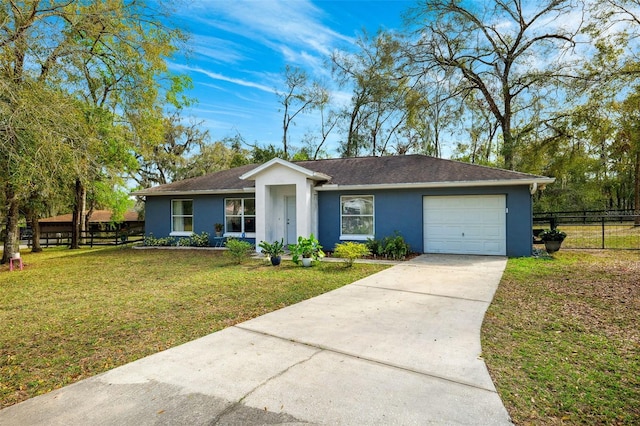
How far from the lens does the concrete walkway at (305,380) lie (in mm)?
2602

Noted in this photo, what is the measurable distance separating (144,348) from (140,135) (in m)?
14.9

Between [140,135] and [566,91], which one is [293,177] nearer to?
[140,135]

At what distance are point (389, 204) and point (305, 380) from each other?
10.1m

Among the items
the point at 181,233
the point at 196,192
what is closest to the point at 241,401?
the point at 196,192

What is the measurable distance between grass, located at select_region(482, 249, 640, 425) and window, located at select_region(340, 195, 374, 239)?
233 inches

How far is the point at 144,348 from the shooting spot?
3.96m

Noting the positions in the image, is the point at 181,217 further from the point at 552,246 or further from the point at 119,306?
the point at 552,246

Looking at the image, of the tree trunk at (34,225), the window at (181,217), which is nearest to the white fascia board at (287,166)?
the window at (181,217)

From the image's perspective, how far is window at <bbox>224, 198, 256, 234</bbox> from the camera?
1449 cm

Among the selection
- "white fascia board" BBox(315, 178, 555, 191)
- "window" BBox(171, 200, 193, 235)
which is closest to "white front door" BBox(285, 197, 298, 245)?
"white fascia board" BBox(315, 178, 555, 191)

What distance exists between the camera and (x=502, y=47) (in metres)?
20.8

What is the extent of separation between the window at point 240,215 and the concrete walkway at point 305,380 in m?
9.64

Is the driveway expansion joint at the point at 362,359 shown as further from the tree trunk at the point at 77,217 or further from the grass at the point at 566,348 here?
the tree trunk at the point at 77,217

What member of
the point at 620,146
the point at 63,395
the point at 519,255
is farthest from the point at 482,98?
the point at 63,395
